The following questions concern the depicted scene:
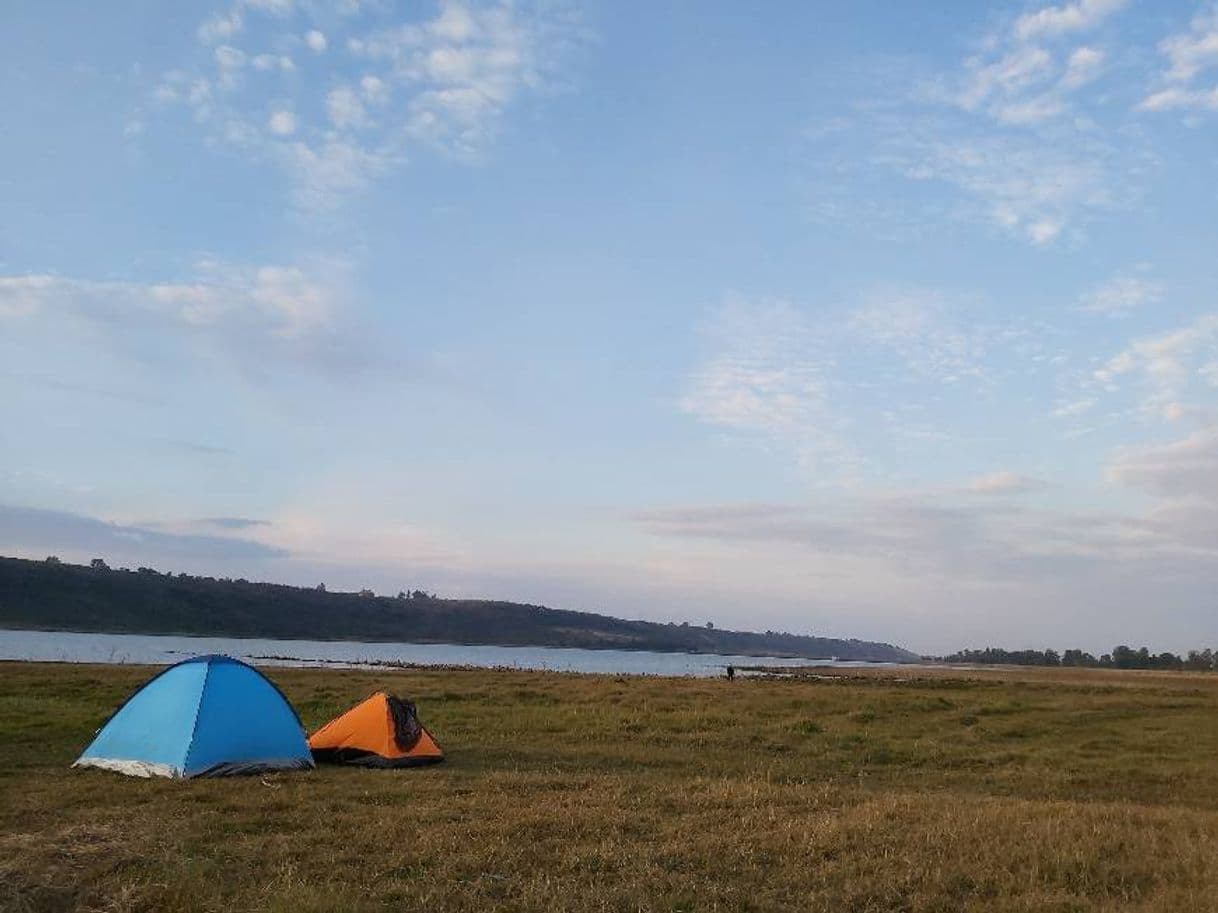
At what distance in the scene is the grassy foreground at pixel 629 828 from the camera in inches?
338

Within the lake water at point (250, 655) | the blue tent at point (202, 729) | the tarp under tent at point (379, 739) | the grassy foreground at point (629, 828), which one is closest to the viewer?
the grassy foreground at point (629, 828)

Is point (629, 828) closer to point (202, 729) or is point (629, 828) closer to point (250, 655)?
point (202, 729)

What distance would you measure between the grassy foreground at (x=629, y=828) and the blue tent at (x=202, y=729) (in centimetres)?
73

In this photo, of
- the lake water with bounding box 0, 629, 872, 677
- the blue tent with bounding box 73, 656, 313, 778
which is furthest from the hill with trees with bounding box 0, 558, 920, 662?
the blue tent with bounding box 73, 656, 313, 778

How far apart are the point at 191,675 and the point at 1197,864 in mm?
15144

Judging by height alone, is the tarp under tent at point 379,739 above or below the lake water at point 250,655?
above

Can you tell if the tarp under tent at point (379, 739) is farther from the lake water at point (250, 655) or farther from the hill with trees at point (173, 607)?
the hill with trees at point (173, 607)

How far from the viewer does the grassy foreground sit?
8.58 m

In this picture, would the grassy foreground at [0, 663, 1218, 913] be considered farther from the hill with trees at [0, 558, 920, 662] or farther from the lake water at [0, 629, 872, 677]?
the hill with trees at [0, 558, 920, 662]

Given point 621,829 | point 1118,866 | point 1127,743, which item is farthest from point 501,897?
point 1127,743

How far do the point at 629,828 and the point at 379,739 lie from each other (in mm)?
8067

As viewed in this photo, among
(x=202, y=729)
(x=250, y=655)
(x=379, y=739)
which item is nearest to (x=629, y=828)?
(x=379, y=739)

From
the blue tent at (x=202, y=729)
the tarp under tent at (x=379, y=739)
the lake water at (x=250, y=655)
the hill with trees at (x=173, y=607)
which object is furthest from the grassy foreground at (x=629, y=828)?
the hill with trees at (x=173, y=607)

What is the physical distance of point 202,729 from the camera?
1633 cm
